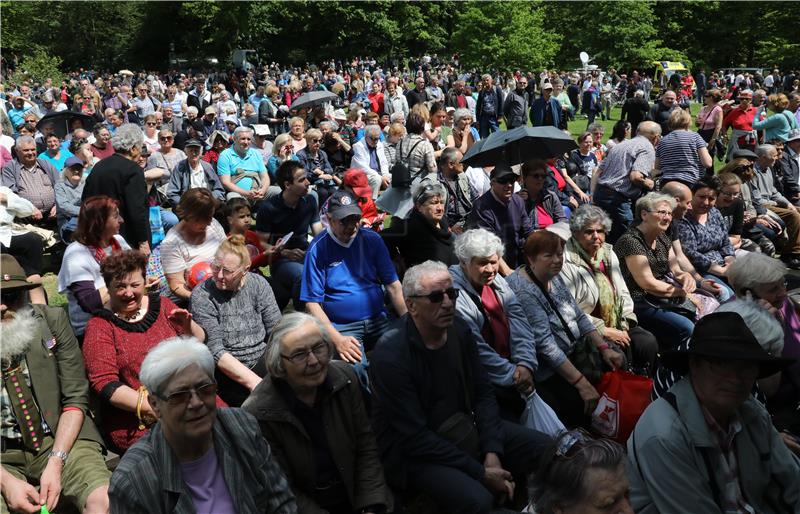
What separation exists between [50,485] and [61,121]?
7979mm

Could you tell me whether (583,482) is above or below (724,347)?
below

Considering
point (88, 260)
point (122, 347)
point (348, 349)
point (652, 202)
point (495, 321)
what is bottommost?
point (348, 349)

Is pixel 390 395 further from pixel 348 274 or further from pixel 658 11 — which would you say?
pixel 658 11

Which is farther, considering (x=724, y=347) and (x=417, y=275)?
(x=417, y=275)

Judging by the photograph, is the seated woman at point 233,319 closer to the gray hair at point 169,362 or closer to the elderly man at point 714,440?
the gray hair at point 169,362

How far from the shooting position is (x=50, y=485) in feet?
10.7

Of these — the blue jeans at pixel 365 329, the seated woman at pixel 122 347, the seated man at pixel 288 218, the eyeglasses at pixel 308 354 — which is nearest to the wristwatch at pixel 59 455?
the seated woman at pixel 122 347

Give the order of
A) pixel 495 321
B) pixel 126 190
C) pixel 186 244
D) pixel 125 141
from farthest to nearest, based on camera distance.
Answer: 1. pixel 125 141
2. pixel 126 190
3. pixel 186 244
4. pixel 495 321

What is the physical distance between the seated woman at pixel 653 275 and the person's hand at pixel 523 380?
1.66m

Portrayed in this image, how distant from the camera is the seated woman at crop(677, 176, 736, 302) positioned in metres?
6.41

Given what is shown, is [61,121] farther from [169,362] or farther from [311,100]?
[169,362]

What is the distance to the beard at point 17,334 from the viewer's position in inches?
131

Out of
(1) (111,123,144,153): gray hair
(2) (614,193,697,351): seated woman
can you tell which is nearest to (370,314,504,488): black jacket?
(2) (614,193,697,351): seated woman

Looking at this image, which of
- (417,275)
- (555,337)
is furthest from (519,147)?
(417,275)
